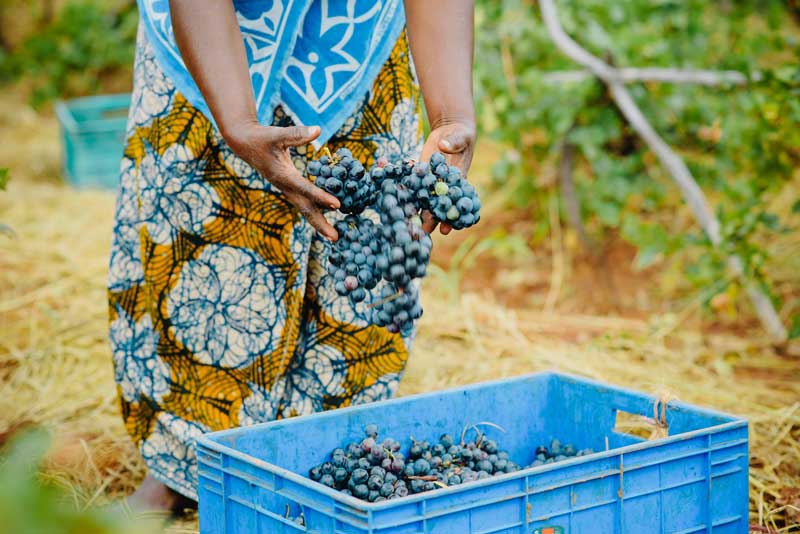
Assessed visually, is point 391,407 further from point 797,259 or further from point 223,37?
point 797,259

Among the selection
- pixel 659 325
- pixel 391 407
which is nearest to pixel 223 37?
pixel 391 407

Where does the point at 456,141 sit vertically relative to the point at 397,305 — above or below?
above

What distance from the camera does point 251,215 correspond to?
6.34ft

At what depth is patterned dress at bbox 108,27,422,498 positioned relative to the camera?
1.93 m

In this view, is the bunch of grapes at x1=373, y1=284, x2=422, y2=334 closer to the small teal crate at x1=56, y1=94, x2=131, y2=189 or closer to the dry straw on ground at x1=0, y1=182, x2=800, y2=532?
the dry straw on ground at x1=0, y1=182, x2=800, y2=532

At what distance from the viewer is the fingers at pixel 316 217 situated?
1605 millimetres

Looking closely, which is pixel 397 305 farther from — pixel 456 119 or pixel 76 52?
pixel 76 52

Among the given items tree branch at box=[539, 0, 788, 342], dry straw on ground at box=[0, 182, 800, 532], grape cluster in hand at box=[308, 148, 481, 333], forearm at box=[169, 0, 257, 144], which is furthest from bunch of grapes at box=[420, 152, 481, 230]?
tree branch at box=[539, 0, 788, 342]

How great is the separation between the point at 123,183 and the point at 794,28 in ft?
15.3

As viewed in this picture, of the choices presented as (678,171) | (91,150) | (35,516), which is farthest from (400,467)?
(91,150)

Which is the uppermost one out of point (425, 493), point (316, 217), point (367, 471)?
point (316, 217)

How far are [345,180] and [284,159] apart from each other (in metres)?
0.12

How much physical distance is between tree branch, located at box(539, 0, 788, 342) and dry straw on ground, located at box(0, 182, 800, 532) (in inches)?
4.8

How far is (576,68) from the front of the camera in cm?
431
